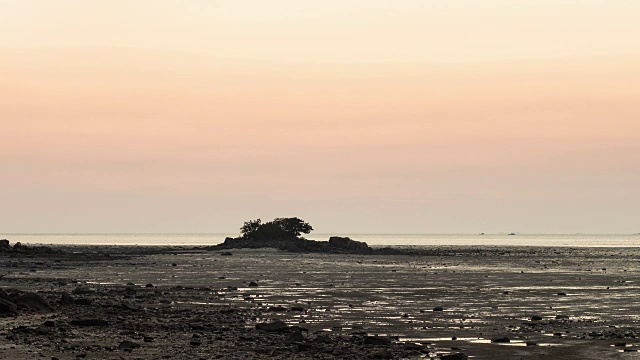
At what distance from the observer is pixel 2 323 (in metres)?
25.4

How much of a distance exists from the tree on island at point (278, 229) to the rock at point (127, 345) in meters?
148

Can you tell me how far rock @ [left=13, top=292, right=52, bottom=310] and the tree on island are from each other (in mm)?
139997

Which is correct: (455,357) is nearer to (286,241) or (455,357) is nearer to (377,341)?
(377,341)

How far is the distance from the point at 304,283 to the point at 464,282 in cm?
1083

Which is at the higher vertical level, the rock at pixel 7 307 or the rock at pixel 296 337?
the rock at pixel 7 307

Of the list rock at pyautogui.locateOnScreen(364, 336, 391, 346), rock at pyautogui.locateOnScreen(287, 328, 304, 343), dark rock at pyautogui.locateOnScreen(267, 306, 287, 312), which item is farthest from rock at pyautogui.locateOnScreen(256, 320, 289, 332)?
dark rock at pyautogui.locateOnScreen(267, 306, 287, 312)

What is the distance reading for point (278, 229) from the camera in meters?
172

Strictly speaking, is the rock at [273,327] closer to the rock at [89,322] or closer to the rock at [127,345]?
the rock at [89,322]

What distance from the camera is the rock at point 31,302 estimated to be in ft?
96.9

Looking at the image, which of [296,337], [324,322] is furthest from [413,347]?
[324,322]

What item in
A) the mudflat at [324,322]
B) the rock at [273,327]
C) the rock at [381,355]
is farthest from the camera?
the rock at [273,327]

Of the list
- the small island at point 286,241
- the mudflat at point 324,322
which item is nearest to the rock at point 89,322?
the mudflat at point 324,322

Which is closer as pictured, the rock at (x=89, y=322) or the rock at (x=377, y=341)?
the rock at (x=377, y=341)

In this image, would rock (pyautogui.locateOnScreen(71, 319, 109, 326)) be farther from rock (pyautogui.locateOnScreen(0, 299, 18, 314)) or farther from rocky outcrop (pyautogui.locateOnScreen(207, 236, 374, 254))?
rocky outcrop (pyautogui.locateOnScreen(207, 236, 374, 254))
